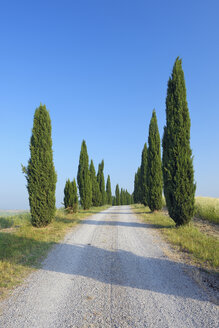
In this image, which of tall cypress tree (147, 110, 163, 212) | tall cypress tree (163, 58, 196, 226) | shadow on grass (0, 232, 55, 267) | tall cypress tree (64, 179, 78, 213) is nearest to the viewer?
shadow on grass (0, 232, 55, 267)

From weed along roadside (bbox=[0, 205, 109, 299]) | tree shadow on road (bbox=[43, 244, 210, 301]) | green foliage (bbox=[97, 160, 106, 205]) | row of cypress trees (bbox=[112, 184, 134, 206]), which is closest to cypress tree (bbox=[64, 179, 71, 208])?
weed along roadside (bbox=[0, 205, 109, 299])

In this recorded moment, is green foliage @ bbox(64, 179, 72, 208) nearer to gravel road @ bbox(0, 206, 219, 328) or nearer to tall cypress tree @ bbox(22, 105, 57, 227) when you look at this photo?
tall cypress tree @ bbox(22, 105, 57, 227)

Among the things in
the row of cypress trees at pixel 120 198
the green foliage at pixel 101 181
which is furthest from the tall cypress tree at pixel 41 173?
the row of cypress trees at pixel 120 198

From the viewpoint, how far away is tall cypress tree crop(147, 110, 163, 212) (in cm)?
1727

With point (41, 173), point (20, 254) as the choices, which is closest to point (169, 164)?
point (41, 173)

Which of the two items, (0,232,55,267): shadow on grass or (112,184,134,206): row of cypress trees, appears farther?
(112,184,134,206): row of cypress trees

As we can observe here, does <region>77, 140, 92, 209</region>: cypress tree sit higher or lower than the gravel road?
higher

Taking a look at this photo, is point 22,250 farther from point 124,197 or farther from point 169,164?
point 124,197

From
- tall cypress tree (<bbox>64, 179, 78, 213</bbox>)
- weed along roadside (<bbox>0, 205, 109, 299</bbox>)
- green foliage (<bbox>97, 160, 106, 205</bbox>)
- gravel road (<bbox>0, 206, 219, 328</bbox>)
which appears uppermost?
green foliage (<bbox>97, 160, 106, 205</bbox>)

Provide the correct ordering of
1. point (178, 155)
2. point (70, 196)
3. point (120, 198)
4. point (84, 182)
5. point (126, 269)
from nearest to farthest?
1. point (126, 269)
2. point (178, 155)
3. point (70, 196)
4. point (84, 182)
5. point (120, 198)

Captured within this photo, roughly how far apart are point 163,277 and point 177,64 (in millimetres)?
11510

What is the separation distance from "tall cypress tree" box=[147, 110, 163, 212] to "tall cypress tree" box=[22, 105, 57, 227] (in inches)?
348

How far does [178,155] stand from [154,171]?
23.9 ft

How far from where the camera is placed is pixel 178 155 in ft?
35.2
